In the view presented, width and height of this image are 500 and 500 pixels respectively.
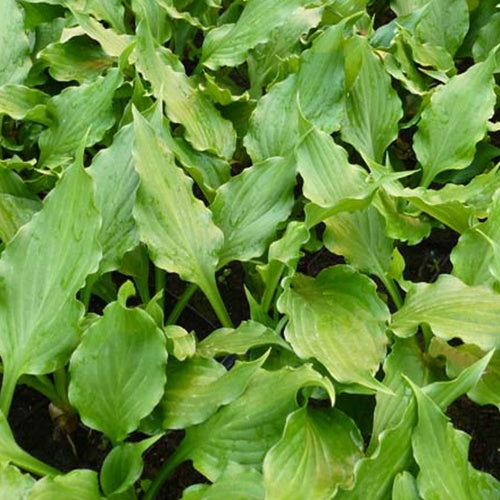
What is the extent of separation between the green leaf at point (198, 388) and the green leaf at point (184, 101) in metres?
0.53

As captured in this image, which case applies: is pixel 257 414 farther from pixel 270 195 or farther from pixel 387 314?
pixel 270 195

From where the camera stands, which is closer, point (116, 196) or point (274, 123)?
point (116, 196)

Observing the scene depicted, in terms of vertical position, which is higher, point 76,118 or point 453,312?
point 76,118

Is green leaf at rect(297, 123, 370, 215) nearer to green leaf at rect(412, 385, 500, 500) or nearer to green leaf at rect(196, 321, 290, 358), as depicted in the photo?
green leaf at rect(196, 321, 290, 358)

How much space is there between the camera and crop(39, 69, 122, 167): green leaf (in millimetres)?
1746

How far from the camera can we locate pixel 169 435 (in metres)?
1.69

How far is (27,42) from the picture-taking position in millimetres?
1890

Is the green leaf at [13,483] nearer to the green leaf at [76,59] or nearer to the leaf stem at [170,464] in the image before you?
the leaf stem at [170,464]

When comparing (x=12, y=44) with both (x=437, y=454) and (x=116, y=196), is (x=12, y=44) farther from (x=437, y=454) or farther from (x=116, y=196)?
(x=437, y=454)

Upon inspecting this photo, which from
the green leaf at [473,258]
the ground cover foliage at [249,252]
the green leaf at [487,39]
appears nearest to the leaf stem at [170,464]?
the ground cover foliage at [249,252]

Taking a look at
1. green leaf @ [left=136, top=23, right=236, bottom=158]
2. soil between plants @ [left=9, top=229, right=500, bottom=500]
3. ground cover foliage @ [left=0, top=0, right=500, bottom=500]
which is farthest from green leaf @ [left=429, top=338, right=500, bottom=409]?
green leaf @ [left=136, top=23, right=236, bottom=158]

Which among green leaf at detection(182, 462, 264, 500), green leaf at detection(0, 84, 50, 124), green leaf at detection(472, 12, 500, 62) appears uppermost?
green leaf at detection(0, 84, 50, 124)

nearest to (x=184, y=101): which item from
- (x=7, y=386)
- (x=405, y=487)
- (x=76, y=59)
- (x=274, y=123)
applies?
(x=274, y=123)

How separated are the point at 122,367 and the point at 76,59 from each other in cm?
94
